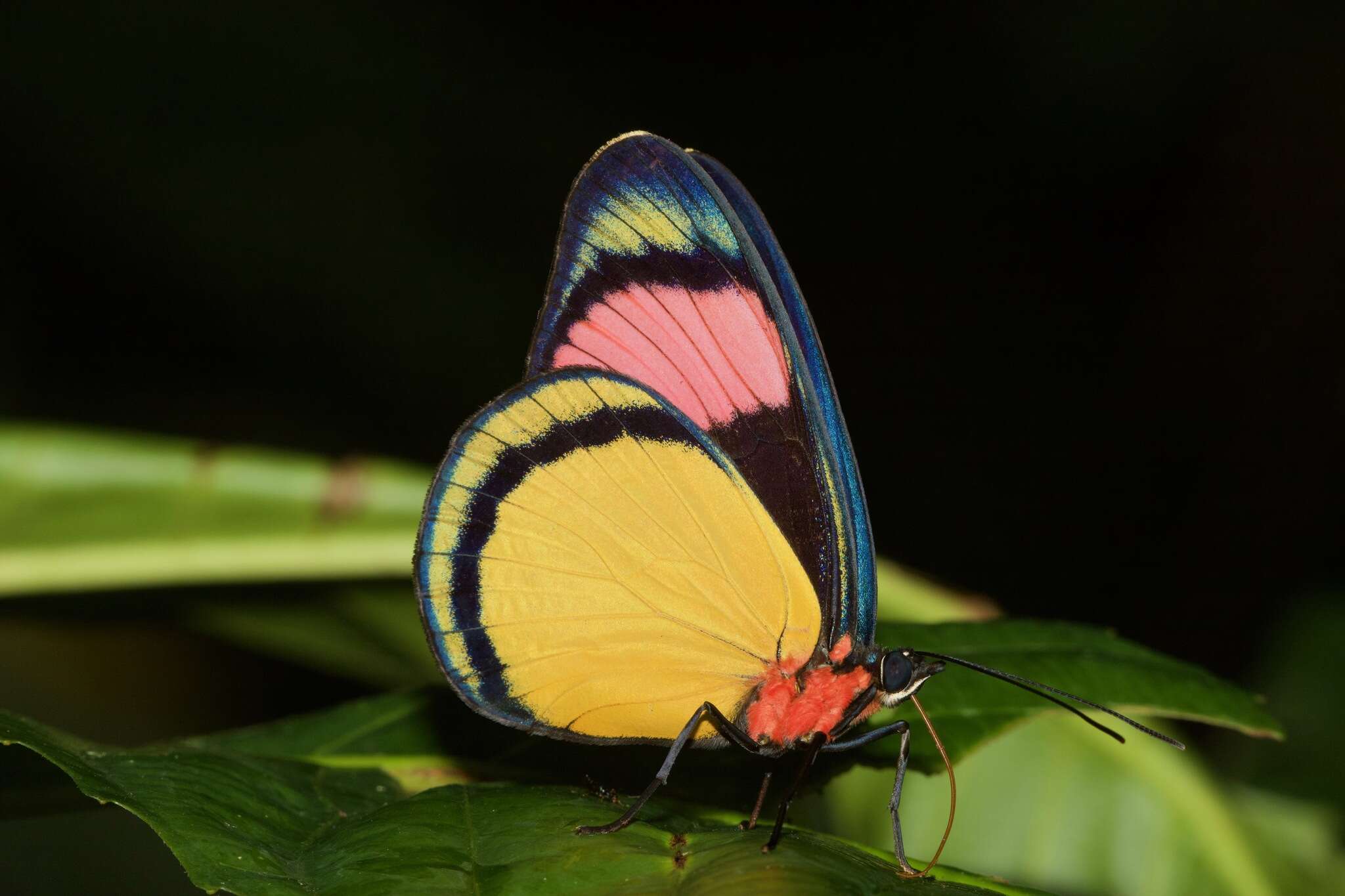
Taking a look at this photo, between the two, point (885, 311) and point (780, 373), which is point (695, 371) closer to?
point (780, 373)

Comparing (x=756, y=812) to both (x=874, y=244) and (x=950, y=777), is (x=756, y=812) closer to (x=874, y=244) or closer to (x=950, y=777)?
(x=950, y=777)

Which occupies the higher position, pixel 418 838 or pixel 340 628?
pixel 418 838

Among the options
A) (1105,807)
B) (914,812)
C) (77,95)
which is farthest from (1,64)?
(1105,807)

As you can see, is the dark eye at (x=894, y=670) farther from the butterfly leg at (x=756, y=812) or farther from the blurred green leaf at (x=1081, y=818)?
the blurred green leaf at (x=1081, y=818)

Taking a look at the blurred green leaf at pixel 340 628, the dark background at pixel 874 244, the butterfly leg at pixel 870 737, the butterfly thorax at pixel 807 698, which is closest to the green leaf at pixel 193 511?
the blurred green leaf at pixel 340 628

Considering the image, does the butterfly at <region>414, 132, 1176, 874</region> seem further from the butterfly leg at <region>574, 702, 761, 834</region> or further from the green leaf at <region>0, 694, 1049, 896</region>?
the green leaf at <region>0, 694, 1049, 896</region>

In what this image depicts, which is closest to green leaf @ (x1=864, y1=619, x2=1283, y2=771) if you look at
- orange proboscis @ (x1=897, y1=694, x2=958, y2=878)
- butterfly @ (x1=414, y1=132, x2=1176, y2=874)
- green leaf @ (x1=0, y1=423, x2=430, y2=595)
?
orange proboscis @ (x1=897, y1=694, x2=958, y2=878)

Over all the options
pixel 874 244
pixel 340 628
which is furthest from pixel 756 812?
pixel 874 244
